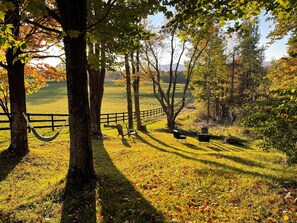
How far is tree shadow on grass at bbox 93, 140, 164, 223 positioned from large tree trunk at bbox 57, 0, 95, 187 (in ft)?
2.02

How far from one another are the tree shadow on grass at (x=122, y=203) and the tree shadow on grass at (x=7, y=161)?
3.82 meters

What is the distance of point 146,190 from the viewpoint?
217 inches

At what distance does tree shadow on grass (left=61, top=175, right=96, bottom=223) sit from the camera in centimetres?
442

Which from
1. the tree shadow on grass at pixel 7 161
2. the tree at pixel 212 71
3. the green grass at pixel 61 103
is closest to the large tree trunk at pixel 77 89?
the tree shadow on grass at pixel 7 161

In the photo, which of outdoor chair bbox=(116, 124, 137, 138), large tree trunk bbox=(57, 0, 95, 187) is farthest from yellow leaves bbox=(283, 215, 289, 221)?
outdoor chair bbox=(116, 124, 137, 138)

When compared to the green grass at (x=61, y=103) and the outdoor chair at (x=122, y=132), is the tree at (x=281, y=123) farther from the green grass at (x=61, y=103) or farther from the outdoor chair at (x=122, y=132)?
the green grass at (x=61, y=103)

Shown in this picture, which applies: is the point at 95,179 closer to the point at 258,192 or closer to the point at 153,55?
the point at 258,192

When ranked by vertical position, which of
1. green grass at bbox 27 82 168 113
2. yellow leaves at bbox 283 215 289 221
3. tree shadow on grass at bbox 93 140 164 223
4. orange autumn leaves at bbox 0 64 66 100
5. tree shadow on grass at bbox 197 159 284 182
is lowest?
green grass at bbox 27 82 168 113

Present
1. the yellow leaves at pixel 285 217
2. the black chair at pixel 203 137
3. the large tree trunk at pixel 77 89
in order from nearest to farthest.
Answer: the yellow leaves at pixel 285 217 < the large tree trunk at pixel 77 89 < the black chair at pixel 203 137

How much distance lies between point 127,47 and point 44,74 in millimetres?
8055

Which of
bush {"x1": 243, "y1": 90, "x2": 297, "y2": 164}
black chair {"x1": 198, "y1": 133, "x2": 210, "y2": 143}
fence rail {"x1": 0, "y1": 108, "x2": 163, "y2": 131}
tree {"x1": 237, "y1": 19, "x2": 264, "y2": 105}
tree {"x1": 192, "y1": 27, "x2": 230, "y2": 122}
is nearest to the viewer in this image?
bush {"x1": 243, "y1": 90, "x2": 297, "y2": 164}

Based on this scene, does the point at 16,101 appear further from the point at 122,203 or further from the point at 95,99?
the point at 95,99

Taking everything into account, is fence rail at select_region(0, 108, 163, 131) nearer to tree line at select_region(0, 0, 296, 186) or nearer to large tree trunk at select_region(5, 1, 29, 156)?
large tree trunk at select_region(5, 1, 29, 156)

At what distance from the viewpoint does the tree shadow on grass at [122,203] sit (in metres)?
4.29
